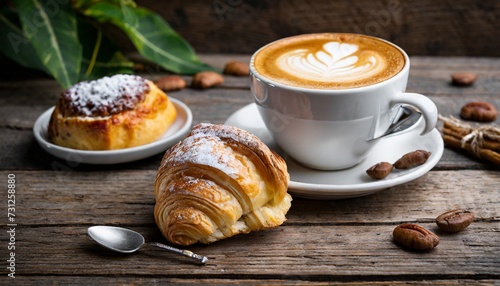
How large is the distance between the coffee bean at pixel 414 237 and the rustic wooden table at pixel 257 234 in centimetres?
2

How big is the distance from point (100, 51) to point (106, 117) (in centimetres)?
68

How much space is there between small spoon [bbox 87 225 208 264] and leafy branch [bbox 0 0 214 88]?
35.7 inches

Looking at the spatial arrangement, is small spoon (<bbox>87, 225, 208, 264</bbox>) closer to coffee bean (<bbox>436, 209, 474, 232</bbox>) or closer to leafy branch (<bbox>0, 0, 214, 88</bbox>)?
coffee bean (<bbox>436, 209, 474, 232</bbox>)

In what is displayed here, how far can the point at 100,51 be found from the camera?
7.56 ft

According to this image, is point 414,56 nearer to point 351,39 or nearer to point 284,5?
point 284,5

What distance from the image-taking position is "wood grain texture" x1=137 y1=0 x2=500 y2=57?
262 cm

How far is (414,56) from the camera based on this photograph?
2729 millimetres

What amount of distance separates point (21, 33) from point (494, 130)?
1.74 m

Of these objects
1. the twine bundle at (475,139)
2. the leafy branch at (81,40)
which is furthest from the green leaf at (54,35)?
the twine bundle at (475,139)

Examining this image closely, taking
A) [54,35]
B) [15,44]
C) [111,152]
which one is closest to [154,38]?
[54,35]

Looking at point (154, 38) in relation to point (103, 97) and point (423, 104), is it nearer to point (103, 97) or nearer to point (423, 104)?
point (103, 97)

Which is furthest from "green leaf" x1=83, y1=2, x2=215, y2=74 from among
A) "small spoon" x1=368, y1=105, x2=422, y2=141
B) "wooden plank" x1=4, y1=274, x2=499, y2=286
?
"wooden plank" x1=4, y1=274, x2=499, y2=286

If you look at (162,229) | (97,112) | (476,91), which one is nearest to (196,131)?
(162,229)

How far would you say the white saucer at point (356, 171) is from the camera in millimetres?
1379
